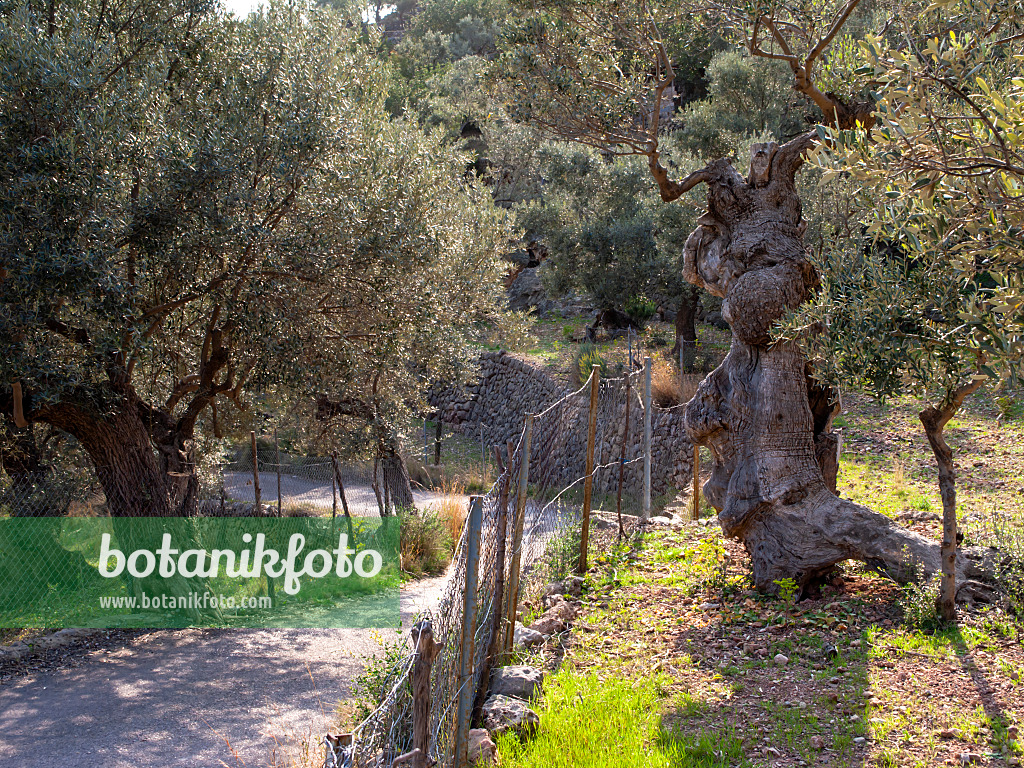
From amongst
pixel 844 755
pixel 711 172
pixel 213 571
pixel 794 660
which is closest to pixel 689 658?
pixel 794 660

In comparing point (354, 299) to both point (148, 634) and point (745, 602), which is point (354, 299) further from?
point (745, 602)

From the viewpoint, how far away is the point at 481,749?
14.4 feet

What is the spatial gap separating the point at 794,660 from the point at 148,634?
7.38 metres

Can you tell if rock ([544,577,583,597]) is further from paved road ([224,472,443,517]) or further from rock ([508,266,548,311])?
rock ([508,266,548,311])

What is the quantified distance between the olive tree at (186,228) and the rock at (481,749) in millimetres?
4832

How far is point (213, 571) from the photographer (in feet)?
33.9

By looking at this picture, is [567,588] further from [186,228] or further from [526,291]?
[526,291]

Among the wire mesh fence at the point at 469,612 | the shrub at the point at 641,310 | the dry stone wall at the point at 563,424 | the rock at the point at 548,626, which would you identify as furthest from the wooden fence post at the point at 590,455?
the shrub at the point at 641,310

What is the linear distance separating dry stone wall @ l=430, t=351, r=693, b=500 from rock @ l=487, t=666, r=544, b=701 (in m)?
4.94

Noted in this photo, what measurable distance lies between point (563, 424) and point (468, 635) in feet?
41.9

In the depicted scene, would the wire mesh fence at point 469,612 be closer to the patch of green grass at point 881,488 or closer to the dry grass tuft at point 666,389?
the patch of green grass at point 881,488

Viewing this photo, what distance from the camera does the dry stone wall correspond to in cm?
1489

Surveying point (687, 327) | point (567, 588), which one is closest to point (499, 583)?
point (567, 588)

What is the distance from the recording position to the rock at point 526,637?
6059 mm
